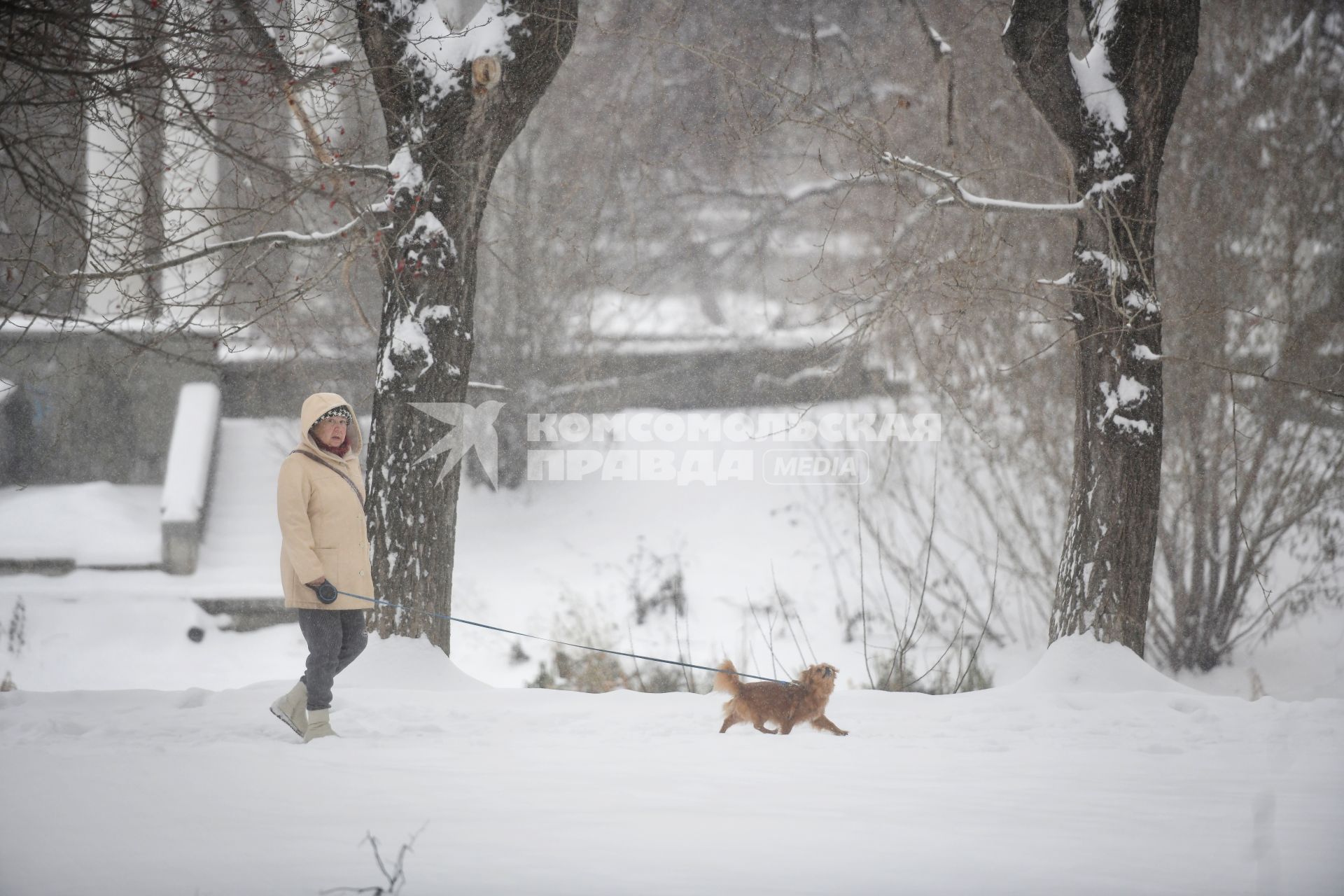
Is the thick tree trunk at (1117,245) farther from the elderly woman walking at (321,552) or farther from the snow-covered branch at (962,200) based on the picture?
the elderly woman walking at (321,552)

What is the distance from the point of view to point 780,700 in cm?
432

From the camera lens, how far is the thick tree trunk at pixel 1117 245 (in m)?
5.52

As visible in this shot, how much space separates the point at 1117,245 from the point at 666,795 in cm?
383

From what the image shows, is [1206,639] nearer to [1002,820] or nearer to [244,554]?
[1002,820]

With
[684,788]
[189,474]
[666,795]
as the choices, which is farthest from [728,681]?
[189,474]

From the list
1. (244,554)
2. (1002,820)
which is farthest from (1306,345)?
(244,554)

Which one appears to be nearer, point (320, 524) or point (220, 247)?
point (320, 524)

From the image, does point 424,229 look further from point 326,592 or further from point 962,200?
point 962,200

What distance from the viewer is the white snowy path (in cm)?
271

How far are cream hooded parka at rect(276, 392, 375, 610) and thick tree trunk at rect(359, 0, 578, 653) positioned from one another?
4.73ft

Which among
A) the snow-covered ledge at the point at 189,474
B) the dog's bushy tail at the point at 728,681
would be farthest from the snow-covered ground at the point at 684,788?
the snow-covered ledge at the point at 189,474

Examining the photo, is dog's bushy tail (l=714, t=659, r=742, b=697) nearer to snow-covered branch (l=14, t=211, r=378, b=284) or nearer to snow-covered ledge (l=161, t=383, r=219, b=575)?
snow-covered branch (l=14, t=211, r=378, b=284)

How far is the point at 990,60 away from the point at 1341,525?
15.2ft

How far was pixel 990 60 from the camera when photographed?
9211 mm
